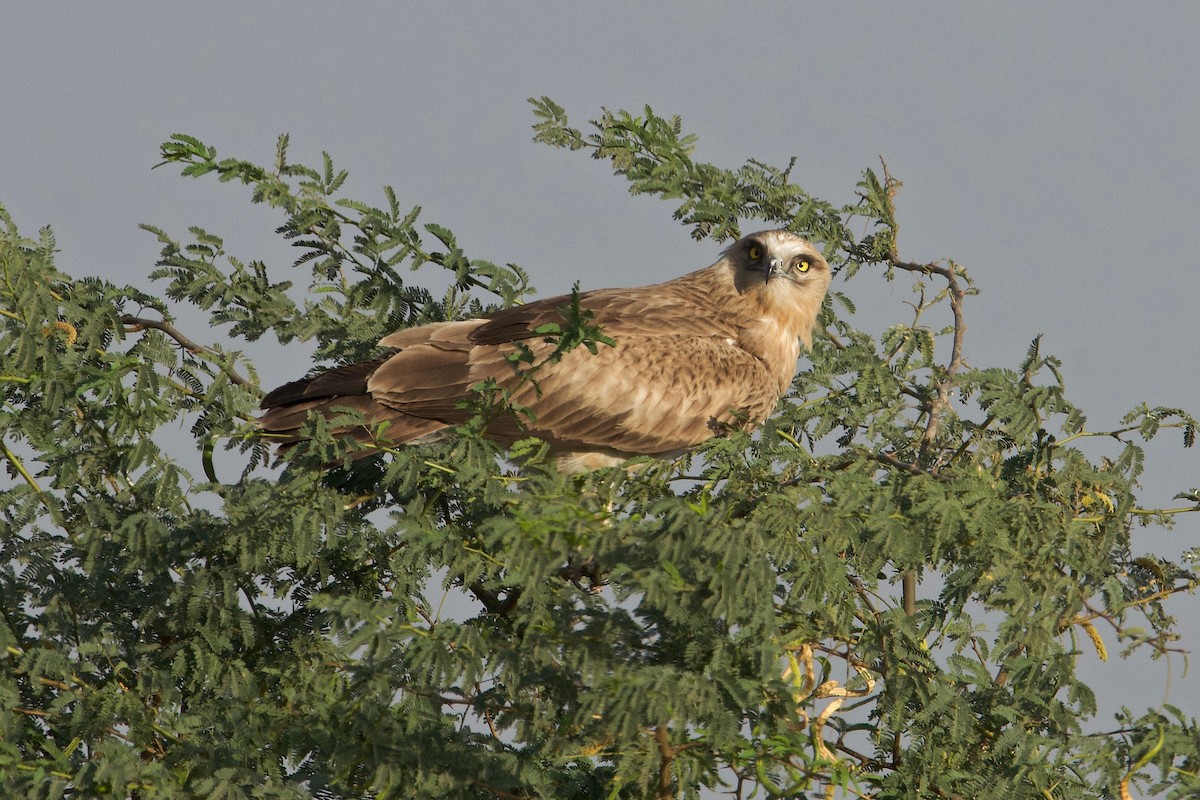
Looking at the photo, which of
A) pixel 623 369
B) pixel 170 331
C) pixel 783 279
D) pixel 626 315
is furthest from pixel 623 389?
pixel 170 331

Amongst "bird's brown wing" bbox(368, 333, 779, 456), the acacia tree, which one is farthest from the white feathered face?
the acacia tree

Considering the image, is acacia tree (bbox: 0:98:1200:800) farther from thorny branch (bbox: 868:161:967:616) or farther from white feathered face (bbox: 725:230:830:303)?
white feathered face (bbox: 725:230:830:303)

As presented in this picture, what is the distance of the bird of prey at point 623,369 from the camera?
7.34 metres

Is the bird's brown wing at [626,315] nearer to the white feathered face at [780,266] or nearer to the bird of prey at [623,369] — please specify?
the bird of prey at [623,369]

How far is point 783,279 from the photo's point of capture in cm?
889

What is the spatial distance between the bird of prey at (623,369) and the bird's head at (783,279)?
0.04 feet

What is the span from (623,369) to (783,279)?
4.75 feet

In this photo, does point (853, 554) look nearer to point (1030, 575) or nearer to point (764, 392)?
point (1030, 575)

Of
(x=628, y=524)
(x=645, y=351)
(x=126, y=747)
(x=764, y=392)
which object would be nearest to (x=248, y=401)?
(x=126, y=747)

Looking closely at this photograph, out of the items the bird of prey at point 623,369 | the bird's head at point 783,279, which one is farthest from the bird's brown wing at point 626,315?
the bird's head at point 783,279

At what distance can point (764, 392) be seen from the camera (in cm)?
864

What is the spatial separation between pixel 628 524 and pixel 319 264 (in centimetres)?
342

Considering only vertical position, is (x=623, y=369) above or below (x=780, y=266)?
below

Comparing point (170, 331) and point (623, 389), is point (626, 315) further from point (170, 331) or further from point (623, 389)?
point (170, 331)
